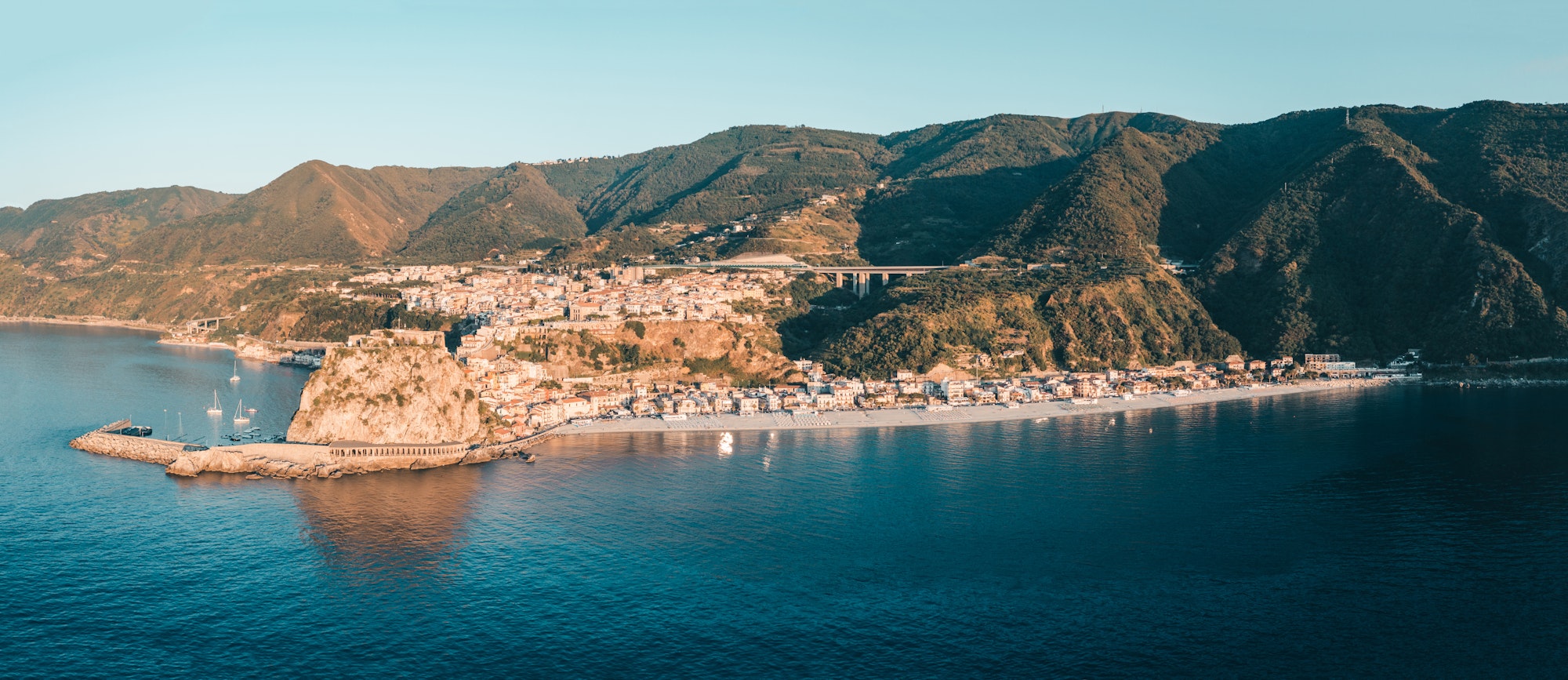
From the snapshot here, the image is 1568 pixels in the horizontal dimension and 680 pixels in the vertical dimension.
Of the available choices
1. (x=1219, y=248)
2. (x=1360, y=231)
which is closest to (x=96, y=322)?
(x=1219, y=248)

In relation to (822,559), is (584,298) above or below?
above

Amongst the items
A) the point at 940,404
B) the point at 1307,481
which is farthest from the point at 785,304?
the point at 1307,481

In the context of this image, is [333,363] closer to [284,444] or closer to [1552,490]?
[284,444]

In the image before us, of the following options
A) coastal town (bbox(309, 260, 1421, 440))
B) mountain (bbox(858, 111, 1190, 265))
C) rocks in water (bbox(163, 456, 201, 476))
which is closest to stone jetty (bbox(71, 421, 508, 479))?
rocks in water (bbox(163, 456, 201, 476))

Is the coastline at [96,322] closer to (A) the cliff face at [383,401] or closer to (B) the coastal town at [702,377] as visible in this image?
(B) the coastal town at [702,377]

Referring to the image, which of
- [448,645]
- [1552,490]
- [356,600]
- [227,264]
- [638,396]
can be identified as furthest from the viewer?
[227,264]

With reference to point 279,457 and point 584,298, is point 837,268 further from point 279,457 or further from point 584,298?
point 279,457

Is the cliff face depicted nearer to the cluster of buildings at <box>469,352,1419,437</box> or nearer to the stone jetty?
the stone jetty
